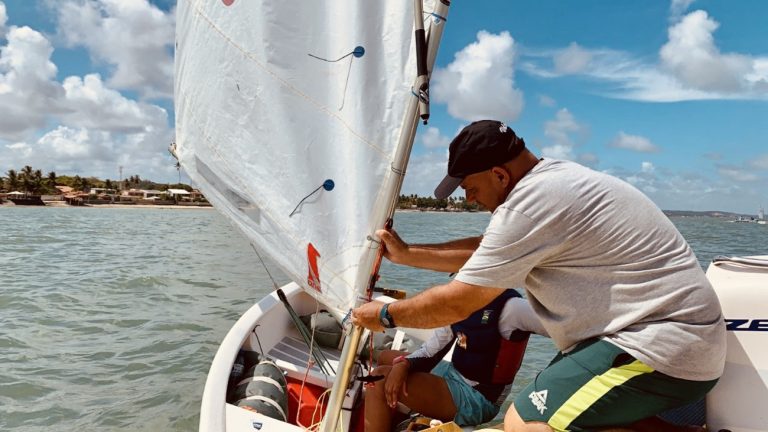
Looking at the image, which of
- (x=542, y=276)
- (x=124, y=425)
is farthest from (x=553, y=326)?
(x=124, y=425)

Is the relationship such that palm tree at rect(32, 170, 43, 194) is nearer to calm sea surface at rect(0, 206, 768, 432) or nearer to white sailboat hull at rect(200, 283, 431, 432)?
calm sea surface at rect(0, 206, 768, 432)

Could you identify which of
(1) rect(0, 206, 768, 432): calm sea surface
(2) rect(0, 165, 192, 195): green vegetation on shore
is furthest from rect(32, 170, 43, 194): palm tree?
(1) rect(0, 206, 768, 432): calm sea surface

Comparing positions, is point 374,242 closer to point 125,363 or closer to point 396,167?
point 396,167

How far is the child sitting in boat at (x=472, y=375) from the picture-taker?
2670 mm

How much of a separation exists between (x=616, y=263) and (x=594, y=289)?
11 centimetres

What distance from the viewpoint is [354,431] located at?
11.1ft

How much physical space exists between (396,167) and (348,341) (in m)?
0.78

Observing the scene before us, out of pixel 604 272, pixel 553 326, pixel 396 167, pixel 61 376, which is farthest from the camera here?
pixel 61 376

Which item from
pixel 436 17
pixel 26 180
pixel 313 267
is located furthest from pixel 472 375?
pixel 26 180

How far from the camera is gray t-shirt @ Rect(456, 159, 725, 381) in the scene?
63.7 inches

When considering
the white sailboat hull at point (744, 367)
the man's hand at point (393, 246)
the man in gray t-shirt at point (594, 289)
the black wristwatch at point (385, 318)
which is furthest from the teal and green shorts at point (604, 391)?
the man's hand at point (393, 246)

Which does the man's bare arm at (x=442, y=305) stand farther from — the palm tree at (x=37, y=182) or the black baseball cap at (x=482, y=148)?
the palm tree at (x=37, y=182)

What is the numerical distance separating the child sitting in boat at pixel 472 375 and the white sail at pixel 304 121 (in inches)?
23.7

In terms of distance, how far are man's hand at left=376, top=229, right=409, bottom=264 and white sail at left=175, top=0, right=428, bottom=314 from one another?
7 cm
